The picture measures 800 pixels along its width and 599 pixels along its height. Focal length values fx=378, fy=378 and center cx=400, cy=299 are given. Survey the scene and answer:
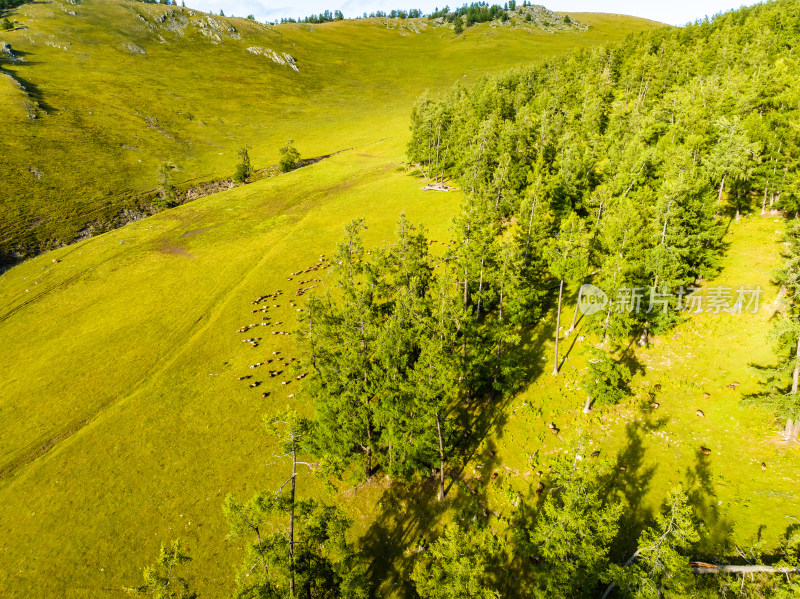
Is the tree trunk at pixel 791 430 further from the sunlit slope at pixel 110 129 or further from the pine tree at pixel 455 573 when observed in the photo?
the sunlit slope at pixel 110 129

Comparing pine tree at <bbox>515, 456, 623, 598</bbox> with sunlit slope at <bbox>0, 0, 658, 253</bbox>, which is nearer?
pine tree at <bbox>515, 456, 623, 598</bbox>

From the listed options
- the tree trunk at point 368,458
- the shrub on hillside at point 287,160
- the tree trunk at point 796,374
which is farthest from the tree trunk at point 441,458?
the shrub on hillside at point 287,160

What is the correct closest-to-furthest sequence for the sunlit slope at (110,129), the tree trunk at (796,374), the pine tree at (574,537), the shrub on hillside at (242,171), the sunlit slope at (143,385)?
1. the pine tree at (574,537)
2. the tree trunk at (796,374)
3. the sunlit slope at (143,385)
4. the sunlit slope at (110,129)
5. the shrub on hillside at (242,171)

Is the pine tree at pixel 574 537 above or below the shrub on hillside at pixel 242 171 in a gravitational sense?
below

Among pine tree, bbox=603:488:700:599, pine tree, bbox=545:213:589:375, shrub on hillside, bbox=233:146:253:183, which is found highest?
shrub on hillside, bbox=233:146:253:183

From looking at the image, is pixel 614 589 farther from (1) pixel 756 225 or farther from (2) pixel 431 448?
(1) pixel 756 225

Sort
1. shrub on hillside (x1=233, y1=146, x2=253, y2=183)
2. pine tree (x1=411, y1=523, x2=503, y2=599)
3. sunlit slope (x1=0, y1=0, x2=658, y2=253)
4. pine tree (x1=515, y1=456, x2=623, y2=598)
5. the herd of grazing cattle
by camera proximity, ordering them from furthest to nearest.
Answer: shrub on hillside (x1=233, y1=146, x2=253, y2=183) < sunlit slope (x1=0, y1=0, x2=658, y2=253) < the herd of grazing cattle < pine tree (x1=515, y1=456, x2=623, y2=598) < pine tree (x1=411, y1=523, x2=503, y2=599)

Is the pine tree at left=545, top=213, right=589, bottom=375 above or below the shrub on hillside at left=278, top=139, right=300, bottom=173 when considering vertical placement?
below

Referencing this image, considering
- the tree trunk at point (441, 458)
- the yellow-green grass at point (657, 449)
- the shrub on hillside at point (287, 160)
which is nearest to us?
the yellow-green grass at point (657, 449)

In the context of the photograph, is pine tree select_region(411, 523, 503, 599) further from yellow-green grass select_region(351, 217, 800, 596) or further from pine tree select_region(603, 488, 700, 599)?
yellow-green grass select_region(351, 217, 800, 596)

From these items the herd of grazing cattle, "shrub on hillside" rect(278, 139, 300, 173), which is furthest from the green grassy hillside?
"shrub on hillside" rect(278, 139, 300, 173)

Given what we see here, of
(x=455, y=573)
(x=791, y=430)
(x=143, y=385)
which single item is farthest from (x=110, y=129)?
(x=791, y=430)
